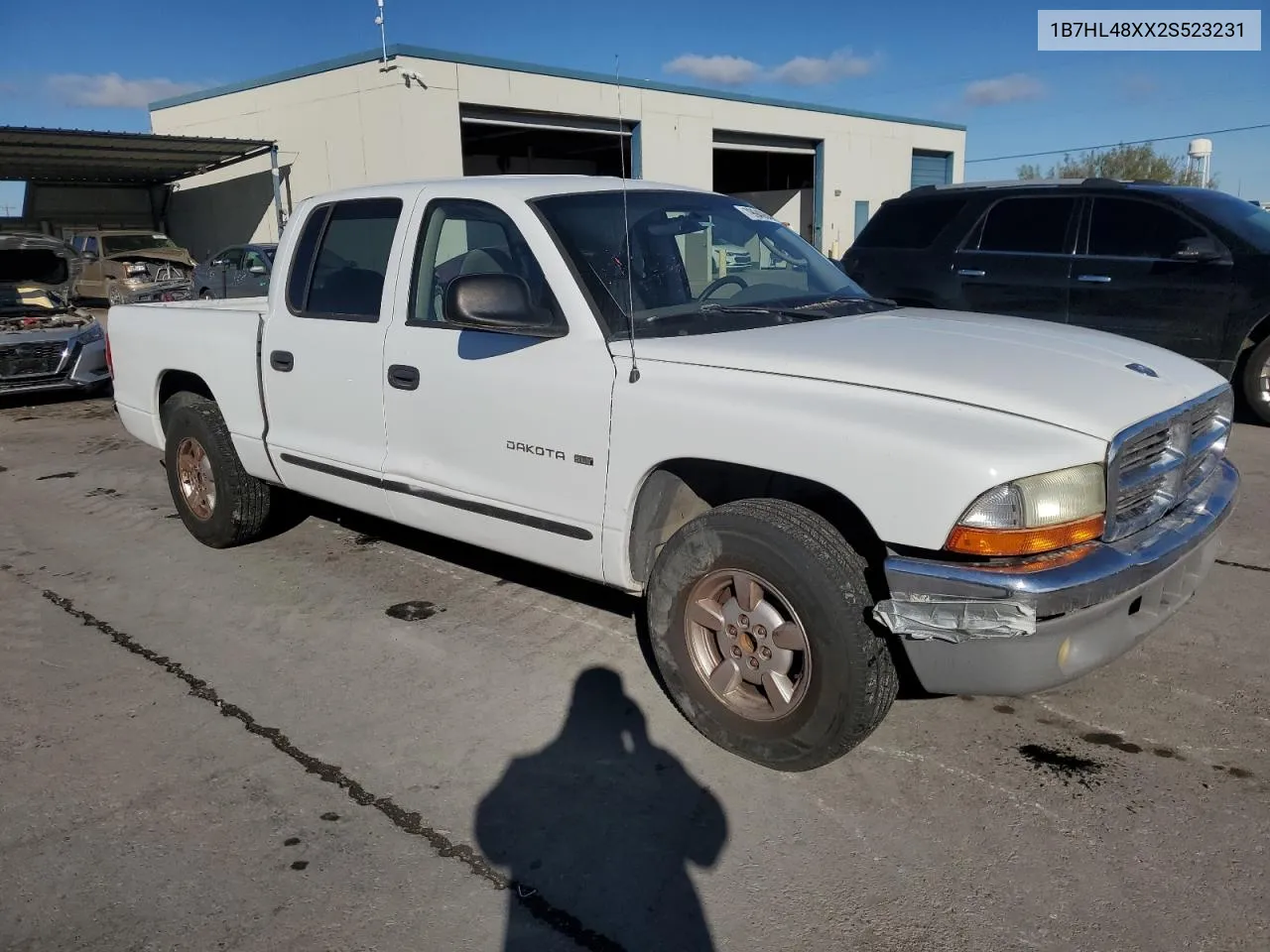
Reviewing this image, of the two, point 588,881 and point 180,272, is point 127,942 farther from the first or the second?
point 180,272

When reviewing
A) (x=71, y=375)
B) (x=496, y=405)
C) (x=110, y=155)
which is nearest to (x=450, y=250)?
(x=496, y=405)

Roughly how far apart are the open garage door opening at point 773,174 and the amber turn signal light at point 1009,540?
25.5 meters

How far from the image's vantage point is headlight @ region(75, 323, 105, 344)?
36.4 feet

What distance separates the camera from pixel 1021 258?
8.28 metres

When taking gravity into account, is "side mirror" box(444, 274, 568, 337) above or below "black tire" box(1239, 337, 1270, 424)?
above

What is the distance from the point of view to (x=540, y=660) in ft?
13.4

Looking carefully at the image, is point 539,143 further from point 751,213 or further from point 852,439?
point 852,439

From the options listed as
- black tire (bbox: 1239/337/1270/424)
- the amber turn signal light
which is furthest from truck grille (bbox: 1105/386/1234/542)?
black tire (bbox: 1239/337/1270/424)

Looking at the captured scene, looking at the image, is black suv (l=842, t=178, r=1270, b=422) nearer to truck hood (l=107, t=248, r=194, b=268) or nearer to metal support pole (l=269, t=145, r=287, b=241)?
metal support pole (l=269, t=145, r=287, b=241)

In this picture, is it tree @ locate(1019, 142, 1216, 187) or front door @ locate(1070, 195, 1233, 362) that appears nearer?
front door @ locate(1070, 195, 1233, 362)

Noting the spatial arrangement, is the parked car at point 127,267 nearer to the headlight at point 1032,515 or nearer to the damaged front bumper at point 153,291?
the damaged front bumper at point 153,291

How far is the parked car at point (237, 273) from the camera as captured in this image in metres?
17.1

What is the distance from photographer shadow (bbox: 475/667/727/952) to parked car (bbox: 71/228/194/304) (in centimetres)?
2013

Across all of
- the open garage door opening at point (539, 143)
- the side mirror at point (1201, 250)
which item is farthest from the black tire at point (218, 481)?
the open garage door opening at point (539, 143)
